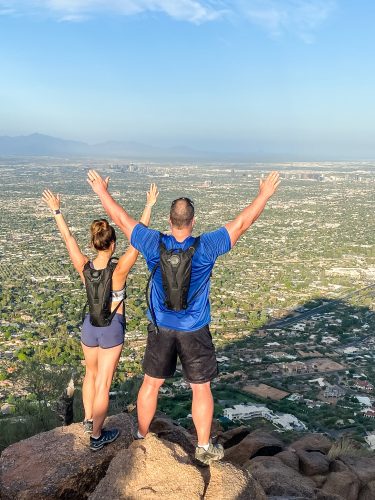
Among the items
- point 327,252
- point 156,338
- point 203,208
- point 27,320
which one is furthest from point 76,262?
point 203,208

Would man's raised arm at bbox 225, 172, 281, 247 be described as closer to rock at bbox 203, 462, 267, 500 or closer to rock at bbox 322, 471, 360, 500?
rock at bbox 203, 462, 267, 500

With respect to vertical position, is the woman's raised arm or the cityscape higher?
the woman's raised arm

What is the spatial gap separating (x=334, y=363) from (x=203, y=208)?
78.8 meters

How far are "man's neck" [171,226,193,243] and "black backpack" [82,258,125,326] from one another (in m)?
0.80

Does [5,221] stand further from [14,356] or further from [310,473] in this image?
[310,473]

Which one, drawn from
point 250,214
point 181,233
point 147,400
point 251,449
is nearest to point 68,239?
point 181,233

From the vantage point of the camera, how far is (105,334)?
501 centimetres

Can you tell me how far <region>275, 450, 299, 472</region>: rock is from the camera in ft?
23.7

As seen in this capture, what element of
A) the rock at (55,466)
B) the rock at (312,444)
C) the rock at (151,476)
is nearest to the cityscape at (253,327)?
the rock at (312,444)

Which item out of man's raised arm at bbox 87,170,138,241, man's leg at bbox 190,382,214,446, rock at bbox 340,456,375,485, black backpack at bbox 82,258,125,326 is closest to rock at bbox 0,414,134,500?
man's leg at bbox 190,382,214,446

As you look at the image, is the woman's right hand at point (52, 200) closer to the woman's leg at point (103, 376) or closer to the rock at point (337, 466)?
the woman's leg at point (103, 376)

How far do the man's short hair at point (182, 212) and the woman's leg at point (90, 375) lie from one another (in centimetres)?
173

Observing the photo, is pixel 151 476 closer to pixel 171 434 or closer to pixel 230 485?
pixel 230 485

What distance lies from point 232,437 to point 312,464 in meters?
1.76
